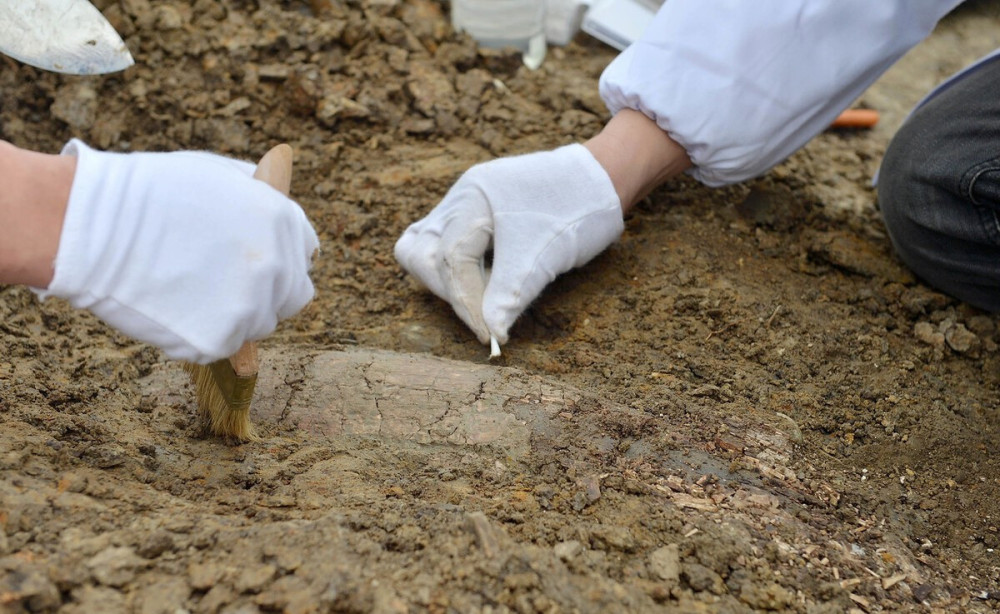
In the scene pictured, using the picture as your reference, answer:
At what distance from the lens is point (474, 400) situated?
1.40 meters

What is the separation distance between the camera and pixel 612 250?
70.9 inches

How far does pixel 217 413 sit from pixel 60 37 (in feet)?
2.67

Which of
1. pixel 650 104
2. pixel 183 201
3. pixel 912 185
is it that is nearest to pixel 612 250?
pixel 650 104

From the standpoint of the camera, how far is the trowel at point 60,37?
154 cm

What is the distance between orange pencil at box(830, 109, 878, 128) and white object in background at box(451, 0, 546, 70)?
2.84 ft

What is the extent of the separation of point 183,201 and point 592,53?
1774 mm

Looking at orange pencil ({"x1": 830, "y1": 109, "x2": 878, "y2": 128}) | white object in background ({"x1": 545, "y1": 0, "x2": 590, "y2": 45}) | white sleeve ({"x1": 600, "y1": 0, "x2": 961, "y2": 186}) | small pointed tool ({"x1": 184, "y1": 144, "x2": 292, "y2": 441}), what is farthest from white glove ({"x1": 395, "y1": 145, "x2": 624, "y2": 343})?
orange pencil ({"x1": 830, "y1": 109, "x2": 878, "y2": 128})

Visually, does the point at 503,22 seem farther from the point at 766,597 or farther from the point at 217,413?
the point at 766,597

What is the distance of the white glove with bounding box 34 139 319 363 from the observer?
3.12 feet

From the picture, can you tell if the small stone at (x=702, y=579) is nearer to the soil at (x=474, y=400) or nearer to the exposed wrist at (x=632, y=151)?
the soil at (x=474, y=400)

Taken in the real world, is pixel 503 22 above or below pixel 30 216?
below

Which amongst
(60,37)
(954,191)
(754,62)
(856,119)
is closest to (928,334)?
(954,191)

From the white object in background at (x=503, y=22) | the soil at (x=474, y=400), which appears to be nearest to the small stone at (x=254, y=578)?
the soil at (x=474, y=400)

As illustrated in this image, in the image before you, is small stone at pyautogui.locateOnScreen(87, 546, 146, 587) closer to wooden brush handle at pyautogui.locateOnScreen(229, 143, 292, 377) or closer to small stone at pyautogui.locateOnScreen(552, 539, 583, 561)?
wooden brush handle at pyautogui.locateOnScreen(229, 143, 292, 377)
